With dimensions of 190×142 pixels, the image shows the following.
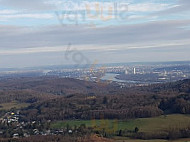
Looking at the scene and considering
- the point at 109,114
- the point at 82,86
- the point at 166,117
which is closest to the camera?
the point at 166,117

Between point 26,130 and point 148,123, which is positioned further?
point 26,130

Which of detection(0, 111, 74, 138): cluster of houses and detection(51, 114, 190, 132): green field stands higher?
detection(51, 114, 190, 132): green field

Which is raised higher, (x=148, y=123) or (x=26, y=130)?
(x=148, y=123)

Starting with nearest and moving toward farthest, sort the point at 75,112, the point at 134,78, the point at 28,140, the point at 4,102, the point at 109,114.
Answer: the point at 28,140
the point at 109,114
the point at 75,112
the point at 4,102
the point at 134,78

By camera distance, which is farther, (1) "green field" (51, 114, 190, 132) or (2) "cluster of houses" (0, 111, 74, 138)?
(2) "cluster of houses" (0, 111, 74, 138)

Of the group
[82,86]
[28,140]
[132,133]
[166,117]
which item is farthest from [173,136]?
[82,86]

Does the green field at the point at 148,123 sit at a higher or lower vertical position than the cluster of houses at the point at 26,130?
higher

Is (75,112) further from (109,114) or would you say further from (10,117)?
(10,117)

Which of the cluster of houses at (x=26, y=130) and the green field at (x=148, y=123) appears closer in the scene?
the green field at (x=148, y=123)
